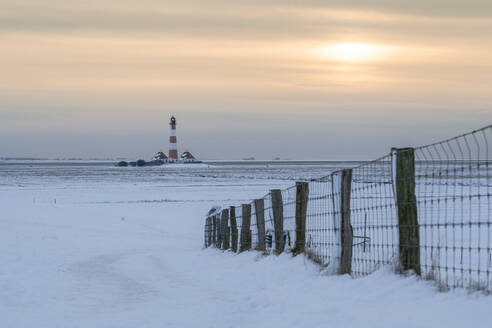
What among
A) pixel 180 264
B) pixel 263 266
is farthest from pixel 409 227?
pixel 180 264

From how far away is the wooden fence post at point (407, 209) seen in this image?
23.5 ft

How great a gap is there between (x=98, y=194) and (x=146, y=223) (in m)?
18.7

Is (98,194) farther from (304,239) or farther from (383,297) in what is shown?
(383,297)

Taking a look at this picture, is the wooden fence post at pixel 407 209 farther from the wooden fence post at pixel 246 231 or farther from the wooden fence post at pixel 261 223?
the wooden fence post at pixel 246 231

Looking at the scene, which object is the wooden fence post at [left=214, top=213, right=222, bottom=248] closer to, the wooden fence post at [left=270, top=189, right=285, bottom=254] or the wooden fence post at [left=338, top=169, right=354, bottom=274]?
the wooden fence post at [left=270, top=189, right=285, bottom=254]

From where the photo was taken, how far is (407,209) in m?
7.29

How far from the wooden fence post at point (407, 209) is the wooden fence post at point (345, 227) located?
1312 mm

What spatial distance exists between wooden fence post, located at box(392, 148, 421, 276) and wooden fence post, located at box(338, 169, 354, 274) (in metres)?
1.31

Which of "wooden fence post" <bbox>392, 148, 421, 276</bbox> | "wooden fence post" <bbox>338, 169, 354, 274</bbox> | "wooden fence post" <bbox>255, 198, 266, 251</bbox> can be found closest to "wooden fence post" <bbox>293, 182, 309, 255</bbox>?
"wooden fence post" <bbox>338, 169, 354, 274</bbox>

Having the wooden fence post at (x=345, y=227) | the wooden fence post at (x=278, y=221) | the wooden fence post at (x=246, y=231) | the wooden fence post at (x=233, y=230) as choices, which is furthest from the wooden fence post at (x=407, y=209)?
the wooden fence post at (x=233, y=230)

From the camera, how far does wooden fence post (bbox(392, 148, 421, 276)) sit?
23.5 ft

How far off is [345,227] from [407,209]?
5.21ft

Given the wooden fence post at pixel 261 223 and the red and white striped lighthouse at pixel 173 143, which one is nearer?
the wooden fence post at pixel 261 223

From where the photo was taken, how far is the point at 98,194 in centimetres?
4484
